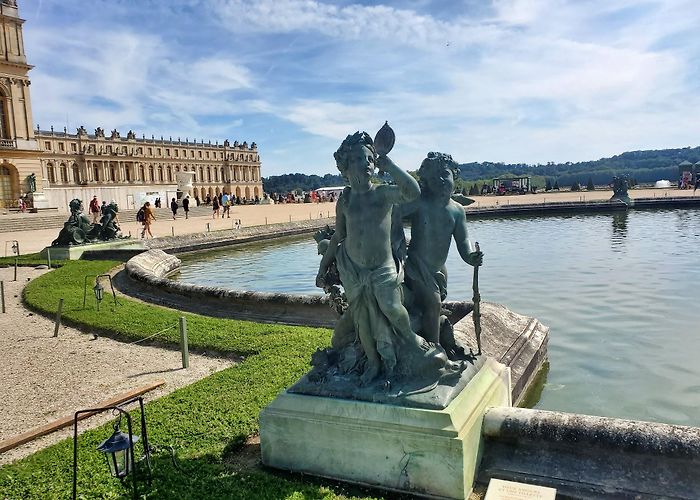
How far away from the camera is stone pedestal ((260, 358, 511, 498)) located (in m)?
3.97

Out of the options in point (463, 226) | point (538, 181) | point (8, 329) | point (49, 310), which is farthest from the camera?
point (538, 181)

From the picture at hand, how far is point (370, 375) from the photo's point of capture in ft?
14.5

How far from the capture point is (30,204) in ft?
140

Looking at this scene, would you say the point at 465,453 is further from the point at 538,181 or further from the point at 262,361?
the point at 538,181

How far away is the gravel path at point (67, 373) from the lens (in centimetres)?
627

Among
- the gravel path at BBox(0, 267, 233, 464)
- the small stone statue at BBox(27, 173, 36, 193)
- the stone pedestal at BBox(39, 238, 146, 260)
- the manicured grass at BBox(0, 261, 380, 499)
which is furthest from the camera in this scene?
the small stone statue at BBox(27, 173, 36, 193)

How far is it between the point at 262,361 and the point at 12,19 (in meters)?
48.1

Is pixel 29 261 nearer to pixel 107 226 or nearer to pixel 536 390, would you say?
pixel 107 226

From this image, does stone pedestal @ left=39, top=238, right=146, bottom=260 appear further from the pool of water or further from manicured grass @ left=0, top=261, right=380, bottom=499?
manicured grass @ left=0, top=261, right=380, bottom=499

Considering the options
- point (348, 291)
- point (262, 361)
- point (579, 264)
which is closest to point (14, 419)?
point (262, 361)

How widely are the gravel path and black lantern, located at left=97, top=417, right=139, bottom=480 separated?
2286 mm

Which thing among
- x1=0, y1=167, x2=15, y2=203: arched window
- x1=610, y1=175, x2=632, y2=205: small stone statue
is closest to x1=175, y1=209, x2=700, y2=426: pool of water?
x1=610, y1=175, x2=632, y2=205: small stone statue

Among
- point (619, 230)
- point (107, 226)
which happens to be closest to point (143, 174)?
point (107, 226)

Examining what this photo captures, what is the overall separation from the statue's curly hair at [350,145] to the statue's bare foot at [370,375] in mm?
1551
